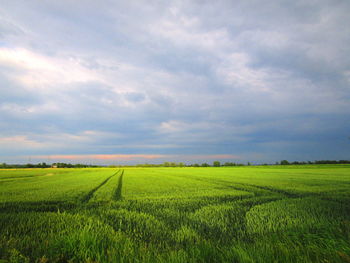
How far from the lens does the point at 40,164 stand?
125m

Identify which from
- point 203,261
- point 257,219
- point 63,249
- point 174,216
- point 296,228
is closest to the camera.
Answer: point 203,261

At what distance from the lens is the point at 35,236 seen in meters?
3.36

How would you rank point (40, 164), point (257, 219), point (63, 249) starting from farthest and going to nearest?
1. point (40, 164)
2. point (257, 219)
3. point (63, 249)

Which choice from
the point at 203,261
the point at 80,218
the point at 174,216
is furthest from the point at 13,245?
the point at 174,216

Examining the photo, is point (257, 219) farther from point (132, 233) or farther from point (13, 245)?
point (13, 245)

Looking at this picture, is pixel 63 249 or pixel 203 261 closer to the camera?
pixel 203 261

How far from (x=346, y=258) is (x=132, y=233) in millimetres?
3242

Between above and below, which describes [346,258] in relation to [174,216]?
above

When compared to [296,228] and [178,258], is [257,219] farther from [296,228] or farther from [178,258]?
[178,258]

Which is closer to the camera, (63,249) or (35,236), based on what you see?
(63,249)

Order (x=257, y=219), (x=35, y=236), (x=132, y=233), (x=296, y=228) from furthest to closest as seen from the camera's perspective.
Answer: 1. (x=257, y=219)
2. (x=296, y=228)
3. (x=132, y=233)
4. (x=35, y=236)

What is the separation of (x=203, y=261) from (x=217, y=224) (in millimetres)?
2083

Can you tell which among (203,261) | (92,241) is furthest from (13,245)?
(203,261)

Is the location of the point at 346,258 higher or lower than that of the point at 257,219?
higher
